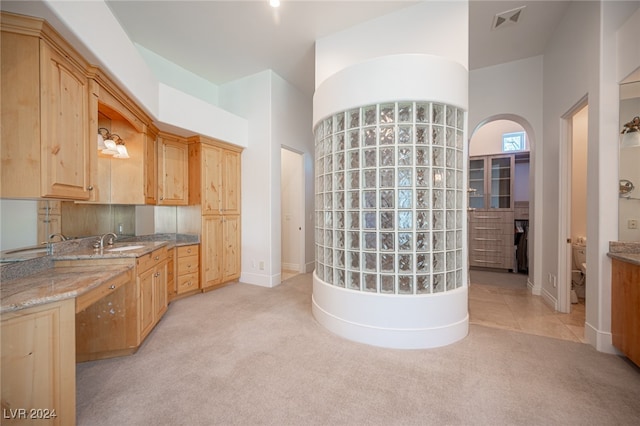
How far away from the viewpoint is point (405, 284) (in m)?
2.16

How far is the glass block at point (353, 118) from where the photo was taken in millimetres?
2279

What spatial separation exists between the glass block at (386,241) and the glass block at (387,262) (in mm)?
54

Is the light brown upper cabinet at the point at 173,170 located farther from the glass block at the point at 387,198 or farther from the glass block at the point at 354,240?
the glass block at the point at 387,198

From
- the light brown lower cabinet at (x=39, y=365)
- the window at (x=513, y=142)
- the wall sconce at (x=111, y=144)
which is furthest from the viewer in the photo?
the window at (x=513, y=142)

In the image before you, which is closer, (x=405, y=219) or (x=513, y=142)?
(x=405, y=219)

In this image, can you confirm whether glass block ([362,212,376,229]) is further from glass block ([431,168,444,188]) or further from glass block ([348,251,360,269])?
glass block ([431,168,444,188])

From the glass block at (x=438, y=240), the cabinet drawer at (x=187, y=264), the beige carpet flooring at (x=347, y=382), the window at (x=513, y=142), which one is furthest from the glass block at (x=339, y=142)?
the window at (x=513, y=142)

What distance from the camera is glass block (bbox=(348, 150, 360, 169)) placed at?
227 cm

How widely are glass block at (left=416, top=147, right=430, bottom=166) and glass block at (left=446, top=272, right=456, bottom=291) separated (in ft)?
3.30

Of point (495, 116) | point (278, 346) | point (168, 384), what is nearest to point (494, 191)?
point (495, 116)

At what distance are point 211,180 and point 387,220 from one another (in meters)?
2.68

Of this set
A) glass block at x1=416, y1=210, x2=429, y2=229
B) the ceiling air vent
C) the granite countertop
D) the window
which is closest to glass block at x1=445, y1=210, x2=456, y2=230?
glass block at x1=416, y1=210, x2=429, y2=229

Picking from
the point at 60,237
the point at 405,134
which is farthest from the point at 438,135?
the point at 60,237

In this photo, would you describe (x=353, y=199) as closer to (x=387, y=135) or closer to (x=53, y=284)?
(x=387, y=135)
